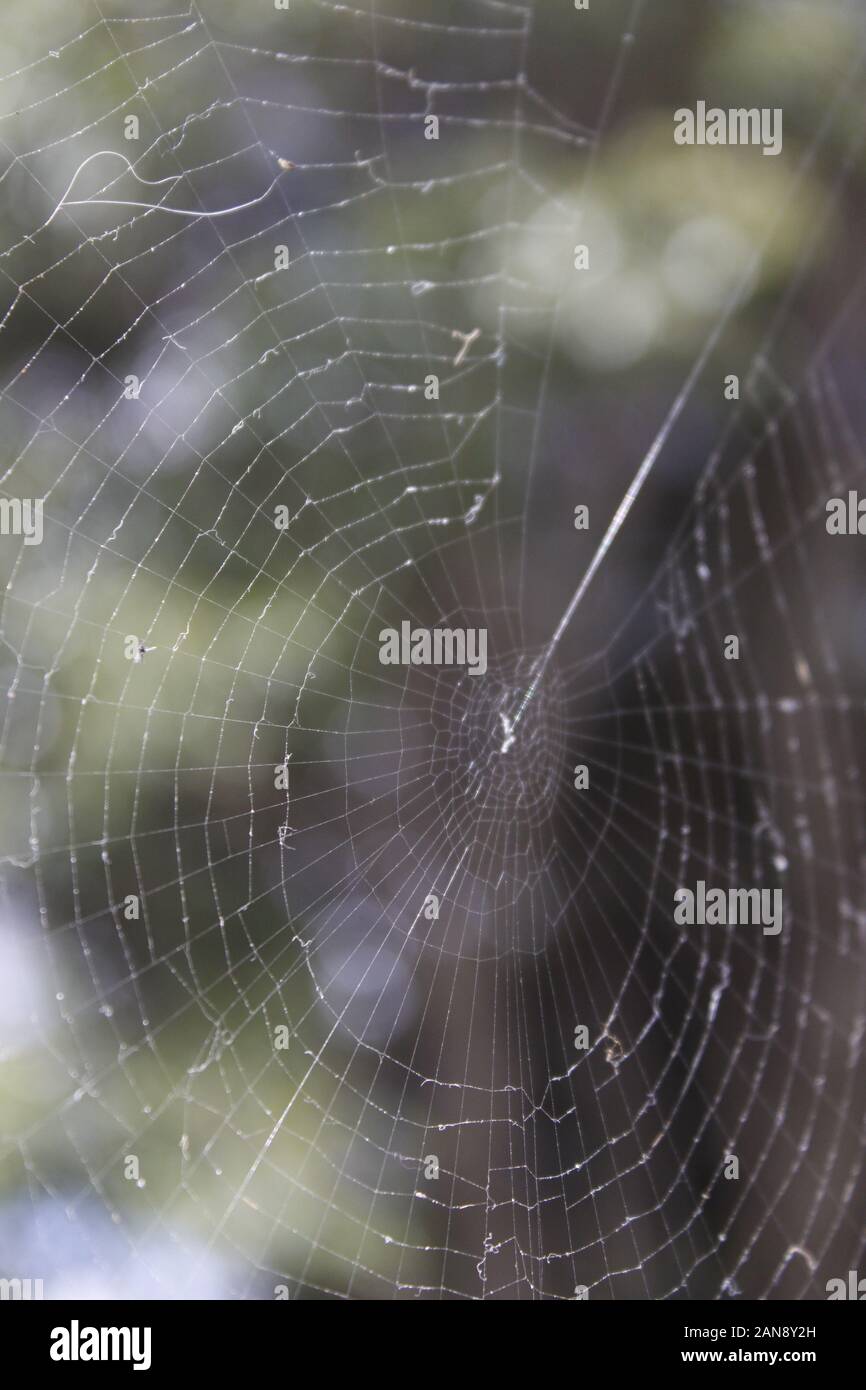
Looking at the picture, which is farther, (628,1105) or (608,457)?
(608,457)

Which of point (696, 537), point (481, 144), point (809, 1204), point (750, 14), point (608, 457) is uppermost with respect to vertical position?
point (750, 14)

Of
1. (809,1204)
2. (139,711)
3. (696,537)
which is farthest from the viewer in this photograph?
(696,537)

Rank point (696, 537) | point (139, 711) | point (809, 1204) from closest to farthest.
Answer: point (809, 1204) → point (139, 711) → point (696, 537)

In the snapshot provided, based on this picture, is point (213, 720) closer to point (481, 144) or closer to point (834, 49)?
point (481, 144)

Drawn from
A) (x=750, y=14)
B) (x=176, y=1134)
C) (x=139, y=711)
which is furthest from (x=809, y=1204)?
(x=750, y=14)

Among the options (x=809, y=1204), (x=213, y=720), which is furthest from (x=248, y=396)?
(x=809, y=1204)

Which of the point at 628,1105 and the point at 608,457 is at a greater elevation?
the point at 608,457
